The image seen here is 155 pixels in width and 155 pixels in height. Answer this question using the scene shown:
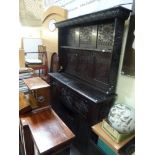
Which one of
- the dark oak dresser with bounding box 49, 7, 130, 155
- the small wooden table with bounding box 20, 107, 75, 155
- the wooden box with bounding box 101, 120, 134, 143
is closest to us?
the small wooden table with bounding box 20, 107, 75, 155

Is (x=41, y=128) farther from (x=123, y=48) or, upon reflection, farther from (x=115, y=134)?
(x=123, y=48)

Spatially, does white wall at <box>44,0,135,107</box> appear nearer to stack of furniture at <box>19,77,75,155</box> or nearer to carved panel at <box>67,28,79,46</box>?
carved panel at <box>67,28,79,46</box>

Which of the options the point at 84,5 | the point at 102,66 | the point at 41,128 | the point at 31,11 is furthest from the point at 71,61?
the point at 31,11

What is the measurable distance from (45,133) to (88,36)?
126cm

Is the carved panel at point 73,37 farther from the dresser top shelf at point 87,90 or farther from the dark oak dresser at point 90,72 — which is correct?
the dresser top shelf at point 87,90

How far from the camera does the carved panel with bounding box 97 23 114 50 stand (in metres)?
1.39

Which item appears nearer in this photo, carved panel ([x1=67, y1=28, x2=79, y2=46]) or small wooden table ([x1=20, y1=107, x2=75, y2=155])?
small wooden table ([x1=20, y1=107, x2=75, y2=155])

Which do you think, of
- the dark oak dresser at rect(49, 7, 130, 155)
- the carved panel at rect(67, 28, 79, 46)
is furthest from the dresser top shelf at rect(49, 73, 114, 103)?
the carved panel at rect(67, 28, 79, 46)

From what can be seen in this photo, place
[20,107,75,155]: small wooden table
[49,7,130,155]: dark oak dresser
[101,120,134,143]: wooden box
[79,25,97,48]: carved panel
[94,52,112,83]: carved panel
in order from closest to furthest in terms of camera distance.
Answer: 1. [20,107,75,155]: small wooden table
2. [101,120,134,143]: wooden box
3. [49,7,130,155]: dark oak dresser
4. [94,52,112,83]: carved panel
5. [79,25,97,48]: carved panel

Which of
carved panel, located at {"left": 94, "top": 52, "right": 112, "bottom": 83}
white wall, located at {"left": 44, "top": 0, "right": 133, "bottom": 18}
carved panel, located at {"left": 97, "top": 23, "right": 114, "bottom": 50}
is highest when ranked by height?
white wall, located at {"left": 44, "top": 0, "right": 133, "bottom": 18}

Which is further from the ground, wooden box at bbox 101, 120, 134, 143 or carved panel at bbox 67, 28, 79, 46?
carved panel at bbox 67, 28, 79, 46
